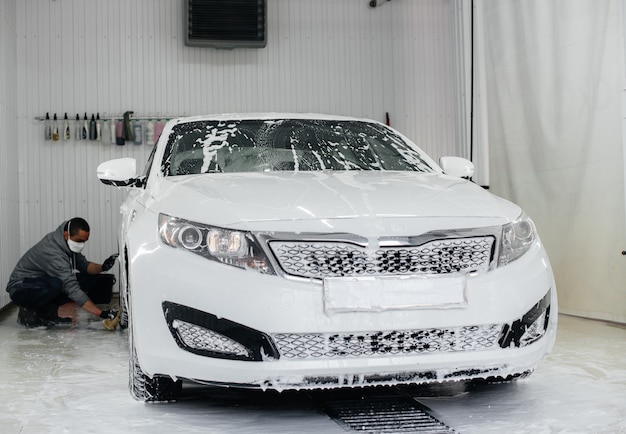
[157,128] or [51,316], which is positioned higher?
[157,128]

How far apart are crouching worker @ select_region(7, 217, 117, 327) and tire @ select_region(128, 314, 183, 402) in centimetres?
313

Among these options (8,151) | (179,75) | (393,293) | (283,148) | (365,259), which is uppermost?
(179,75)

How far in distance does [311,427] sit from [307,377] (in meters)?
0.26

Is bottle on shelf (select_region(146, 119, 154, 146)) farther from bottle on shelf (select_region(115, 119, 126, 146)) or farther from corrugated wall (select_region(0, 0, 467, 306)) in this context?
bottle on shelf (select_region(115, 119, 126, 146))

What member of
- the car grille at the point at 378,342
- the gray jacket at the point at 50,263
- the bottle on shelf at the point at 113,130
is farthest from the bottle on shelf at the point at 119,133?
the car grille at the point at 378,342

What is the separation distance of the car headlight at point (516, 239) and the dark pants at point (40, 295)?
13.8ft

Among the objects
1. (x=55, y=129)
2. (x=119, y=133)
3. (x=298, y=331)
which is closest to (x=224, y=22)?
(x=119, y=133)

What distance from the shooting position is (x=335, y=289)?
99.5 inches

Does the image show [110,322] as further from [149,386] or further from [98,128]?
[98,128]

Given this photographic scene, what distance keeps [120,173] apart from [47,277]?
2925 millimetres

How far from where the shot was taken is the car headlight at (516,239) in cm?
274

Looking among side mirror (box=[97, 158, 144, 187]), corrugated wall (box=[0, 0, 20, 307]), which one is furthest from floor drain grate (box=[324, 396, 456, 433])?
corrugated wall (box=[0, 0, 20, 307])

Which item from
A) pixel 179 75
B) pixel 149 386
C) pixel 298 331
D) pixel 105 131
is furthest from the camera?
pixel 179 75

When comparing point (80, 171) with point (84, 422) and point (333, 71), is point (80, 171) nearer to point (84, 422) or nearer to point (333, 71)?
point (333, 71)
